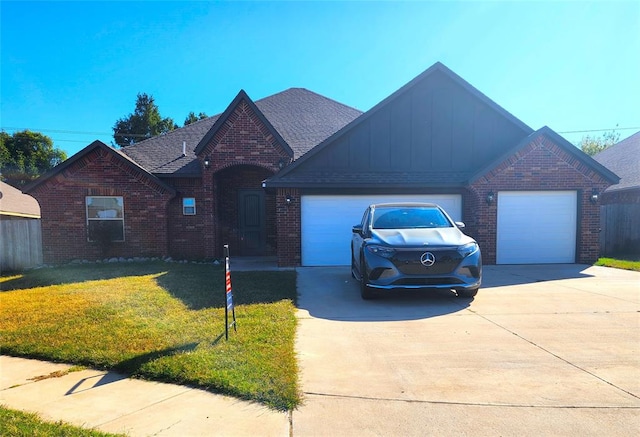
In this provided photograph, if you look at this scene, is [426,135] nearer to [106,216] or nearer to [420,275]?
[420,275]

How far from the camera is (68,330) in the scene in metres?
4.84

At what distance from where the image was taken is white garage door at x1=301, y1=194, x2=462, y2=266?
1078 cm

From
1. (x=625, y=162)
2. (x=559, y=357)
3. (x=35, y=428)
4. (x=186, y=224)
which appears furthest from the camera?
(x=625, y=162)

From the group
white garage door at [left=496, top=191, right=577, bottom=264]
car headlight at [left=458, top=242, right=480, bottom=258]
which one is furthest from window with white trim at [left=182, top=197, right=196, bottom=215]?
white garage door at [left=496, top=191, right=577, bottom=264]


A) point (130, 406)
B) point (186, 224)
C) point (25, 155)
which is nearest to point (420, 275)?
point (130, 406)

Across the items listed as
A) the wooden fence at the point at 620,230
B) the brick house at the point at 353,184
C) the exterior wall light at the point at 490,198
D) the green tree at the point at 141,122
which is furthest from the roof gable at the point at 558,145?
the green tree at the point at 141,122

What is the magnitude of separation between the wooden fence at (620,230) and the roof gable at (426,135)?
655 cm

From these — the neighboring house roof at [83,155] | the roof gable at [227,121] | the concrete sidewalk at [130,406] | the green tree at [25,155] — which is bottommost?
the concrete sidewalk at [130,406]

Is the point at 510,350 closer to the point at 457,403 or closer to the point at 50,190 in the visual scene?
the point at 457,403

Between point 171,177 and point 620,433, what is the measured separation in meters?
12.2

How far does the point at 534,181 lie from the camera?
1062 cm

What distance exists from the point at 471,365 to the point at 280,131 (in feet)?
39.6

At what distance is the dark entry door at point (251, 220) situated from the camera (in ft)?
43.7

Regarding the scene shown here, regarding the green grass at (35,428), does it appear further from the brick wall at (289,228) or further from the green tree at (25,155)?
the green tree at (25,155)
